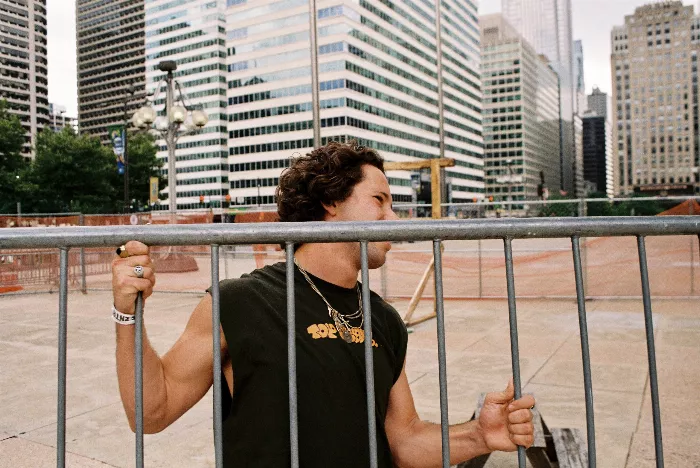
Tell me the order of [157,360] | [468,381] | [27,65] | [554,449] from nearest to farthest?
[157,360] < [554,449] < [468,381] < [27,65]

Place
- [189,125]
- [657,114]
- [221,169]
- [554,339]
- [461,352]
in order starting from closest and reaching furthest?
1. [461,352]
2. [554,339]
3. [189,125]
4. [221,169]
5. [657,114]

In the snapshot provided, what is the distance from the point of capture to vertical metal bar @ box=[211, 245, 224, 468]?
5.31ft

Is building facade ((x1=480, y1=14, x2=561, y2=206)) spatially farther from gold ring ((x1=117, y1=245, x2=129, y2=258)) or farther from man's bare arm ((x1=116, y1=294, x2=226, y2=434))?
gold ring ((x1=117, y1=245, x2=129, y2=258))

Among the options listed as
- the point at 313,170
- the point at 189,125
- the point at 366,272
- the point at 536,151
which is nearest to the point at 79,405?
the point at 313,170

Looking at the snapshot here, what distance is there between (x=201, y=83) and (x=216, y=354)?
131987mm

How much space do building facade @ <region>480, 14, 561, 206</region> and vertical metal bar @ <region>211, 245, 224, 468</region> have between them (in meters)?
156

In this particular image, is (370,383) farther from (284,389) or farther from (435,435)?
(435,435)

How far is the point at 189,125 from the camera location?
17.3 m

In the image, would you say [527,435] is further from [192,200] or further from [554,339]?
[192,200]

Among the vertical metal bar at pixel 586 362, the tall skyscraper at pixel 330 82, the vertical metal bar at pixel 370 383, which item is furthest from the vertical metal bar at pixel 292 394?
the tall skyscraper at pixel 330 82

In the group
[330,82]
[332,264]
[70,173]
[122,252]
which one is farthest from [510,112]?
[122,252]

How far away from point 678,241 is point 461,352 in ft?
21.5

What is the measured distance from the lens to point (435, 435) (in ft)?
6.42

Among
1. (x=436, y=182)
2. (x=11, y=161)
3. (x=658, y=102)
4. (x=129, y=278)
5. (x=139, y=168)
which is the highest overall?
(x=658, y=102)
